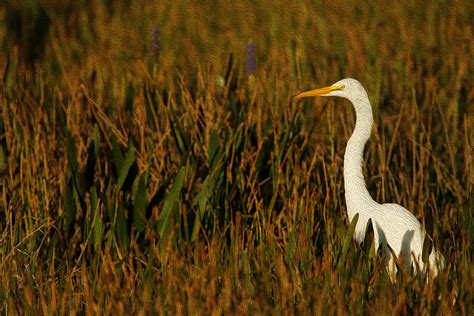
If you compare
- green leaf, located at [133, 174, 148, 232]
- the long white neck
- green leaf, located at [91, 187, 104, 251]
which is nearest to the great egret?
the long white neck

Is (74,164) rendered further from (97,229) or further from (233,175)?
(233,175)

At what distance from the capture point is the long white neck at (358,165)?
3293mm

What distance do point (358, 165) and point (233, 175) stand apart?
60 cm

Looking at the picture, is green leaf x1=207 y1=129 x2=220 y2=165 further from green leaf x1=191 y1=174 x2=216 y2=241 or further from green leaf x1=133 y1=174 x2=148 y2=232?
green leaf x1=133 y1=174 x2=148 y2=232

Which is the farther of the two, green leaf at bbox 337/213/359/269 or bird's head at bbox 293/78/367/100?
bird's head at bbox 293/78/367/100

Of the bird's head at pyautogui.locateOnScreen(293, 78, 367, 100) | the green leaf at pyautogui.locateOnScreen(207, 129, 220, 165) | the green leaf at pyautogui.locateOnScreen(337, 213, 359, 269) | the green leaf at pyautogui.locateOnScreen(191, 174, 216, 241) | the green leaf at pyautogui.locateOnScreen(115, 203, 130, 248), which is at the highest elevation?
the bird's head at pyautogui.locateOnScreen(293, 78, 367, 100)

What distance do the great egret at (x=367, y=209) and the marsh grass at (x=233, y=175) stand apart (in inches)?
A: 3.9

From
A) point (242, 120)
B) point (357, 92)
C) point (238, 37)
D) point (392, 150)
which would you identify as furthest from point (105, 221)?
point (238, 37)

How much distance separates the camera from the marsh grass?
2.81 m

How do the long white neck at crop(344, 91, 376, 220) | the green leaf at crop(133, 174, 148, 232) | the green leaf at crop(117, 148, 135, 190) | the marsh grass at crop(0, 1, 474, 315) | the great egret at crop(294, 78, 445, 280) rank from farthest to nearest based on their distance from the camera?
the green leaf at crop(117, 148, 135, 190), the green leaf at crop(133, 174, 148, 232), the long white neck at crop(344, 91, 376, 220), the great egret at crop(294, 78, 445, 280), the marsh grass at crop(0, 1, 474, 315)

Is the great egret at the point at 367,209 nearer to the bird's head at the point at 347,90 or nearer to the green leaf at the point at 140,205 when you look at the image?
the bird's head at the point at 347,90

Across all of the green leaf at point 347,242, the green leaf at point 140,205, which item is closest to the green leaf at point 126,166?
the green leaf at point 140,205

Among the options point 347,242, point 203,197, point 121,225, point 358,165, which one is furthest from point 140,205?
point 347,242

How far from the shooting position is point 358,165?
332 centimetres
